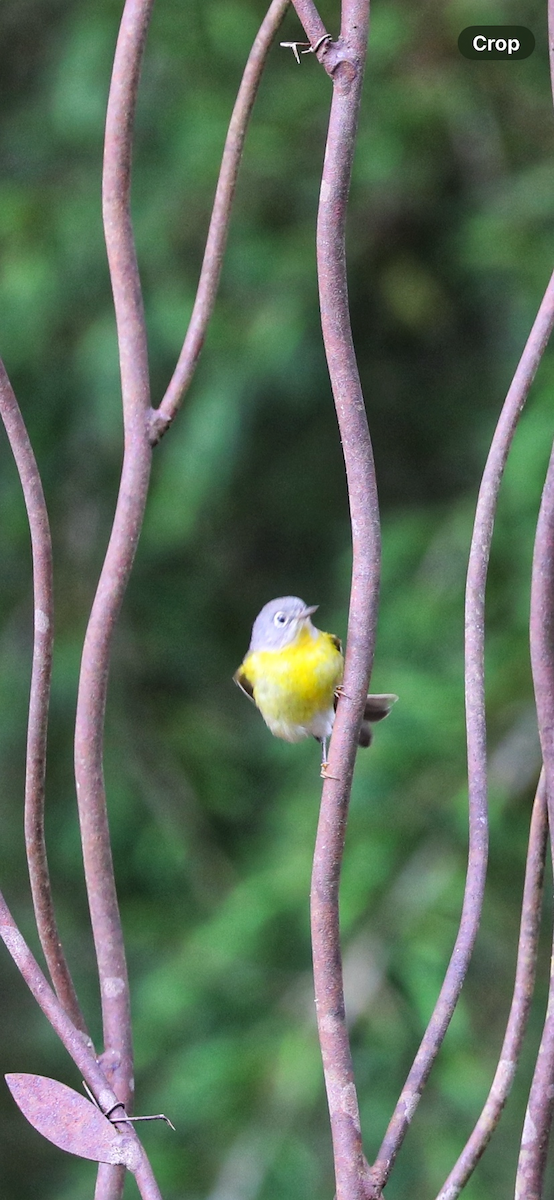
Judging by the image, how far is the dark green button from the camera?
40.4 inches

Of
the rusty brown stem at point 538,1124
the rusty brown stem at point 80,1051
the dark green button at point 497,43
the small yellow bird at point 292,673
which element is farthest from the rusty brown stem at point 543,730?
the dark green button at point 497,43

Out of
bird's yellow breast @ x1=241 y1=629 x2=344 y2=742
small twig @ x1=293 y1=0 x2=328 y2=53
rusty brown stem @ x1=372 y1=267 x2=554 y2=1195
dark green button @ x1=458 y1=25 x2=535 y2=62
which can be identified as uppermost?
dark green button @ x1=458 y1=25 x2=535 y2=62

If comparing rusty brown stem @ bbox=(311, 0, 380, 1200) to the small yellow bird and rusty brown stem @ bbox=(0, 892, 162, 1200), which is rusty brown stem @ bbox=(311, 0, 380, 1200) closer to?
rusty brown stem @ bbox=(0, 892, 162, 1200)

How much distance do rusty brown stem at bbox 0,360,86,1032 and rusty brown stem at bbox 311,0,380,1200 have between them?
4.6 inches

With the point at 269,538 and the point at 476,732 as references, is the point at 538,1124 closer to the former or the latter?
the point at 476,732

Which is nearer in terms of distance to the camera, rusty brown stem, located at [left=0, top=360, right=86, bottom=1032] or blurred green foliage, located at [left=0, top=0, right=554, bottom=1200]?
rusty brown stem, located at [left=0, top=360, right=86, bottom=1032]

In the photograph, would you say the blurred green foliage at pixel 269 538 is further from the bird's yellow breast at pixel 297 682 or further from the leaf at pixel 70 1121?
the leaf at pixel 70 1121

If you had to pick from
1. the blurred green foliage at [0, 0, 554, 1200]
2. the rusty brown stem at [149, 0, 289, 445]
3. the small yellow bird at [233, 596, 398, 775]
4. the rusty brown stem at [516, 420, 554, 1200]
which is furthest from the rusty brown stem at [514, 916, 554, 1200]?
the blurred green foliage at [0, 0, 554, 1200]

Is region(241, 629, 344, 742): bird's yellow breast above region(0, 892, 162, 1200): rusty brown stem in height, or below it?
above

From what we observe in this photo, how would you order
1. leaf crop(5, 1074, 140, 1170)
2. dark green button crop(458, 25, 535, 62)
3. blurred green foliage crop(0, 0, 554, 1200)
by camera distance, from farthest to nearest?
blurred green foliage crop(0, 0, 554, 1200), dark green button crop(458, 25, 535, 62), leaf crop(5, 1074, 140, 1170)

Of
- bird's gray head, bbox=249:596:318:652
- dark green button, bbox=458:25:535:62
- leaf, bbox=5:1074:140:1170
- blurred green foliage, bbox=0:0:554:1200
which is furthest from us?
blurred green foliage, bbox=0:0:554:1200

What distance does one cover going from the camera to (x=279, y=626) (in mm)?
919

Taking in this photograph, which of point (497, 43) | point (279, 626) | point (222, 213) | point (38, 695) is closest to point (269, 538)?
point (497, 43)

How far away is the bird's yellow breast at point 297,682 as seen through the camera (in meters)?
0.89
